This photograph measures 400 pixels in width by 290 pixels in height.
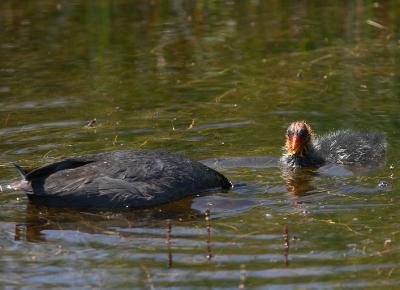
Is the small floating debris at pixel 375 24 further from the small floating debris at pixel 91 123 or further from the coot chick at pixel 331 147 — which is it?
the small floating debris at pixel 91 123

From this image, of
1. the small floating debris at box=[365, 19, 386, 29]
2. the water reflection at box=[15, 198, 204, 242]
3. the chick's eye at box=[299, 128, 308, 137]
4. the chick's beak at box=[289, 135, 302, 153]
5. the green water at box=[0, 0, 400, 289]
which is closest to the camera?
the green water at box=[0, 0, 400, 289]

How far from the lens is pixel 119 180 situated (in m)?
7.88

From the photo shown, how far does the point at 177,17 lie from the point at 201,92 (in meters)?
3.99

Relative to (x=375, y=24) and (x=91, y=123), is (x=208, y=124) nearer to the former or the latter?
(x=91, y=123)

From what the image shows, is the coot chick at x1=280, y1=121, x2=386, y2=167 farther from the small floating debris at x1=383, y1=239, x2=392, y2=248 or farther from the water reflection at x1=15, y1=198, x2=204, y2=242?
the small floating debris at x1=383, y1=239, x2=392, y2=248

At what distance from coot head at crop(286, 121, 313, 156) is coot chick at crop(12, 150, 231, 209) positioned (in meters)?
0.93

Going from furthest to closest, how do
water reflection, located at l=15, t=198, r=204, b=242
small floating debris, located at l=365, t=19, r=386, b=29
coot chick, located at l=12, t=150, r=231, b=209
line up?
small floating debris, located at l=365, t=19, r=386, b=29, coot chick, located at l=12, t=150, r=231, b=209, water reflection, located at l=15, t=198, r=204, b=242

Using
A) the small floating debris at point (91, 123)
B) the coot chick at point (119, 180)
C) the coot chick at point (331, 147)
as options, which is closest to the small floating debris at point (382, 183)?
the coot chick at point (331, 147)

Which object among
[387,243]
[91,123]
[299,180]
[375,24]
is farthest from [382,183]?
[375,24]

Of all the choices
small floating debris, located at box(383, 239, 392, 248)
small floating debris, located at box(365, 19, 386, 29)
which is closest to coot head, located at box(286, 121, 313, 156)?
small floating debris, located at box(383, 239, 392, 248)

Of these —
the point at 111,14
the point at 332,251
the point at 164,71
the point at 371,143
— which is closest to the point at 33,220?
the point at 332,251

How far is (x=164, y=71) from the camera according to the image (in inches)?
463

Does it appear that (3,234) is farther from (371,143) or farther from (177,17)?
(177,17)

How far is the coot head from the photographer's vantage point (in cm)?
894
